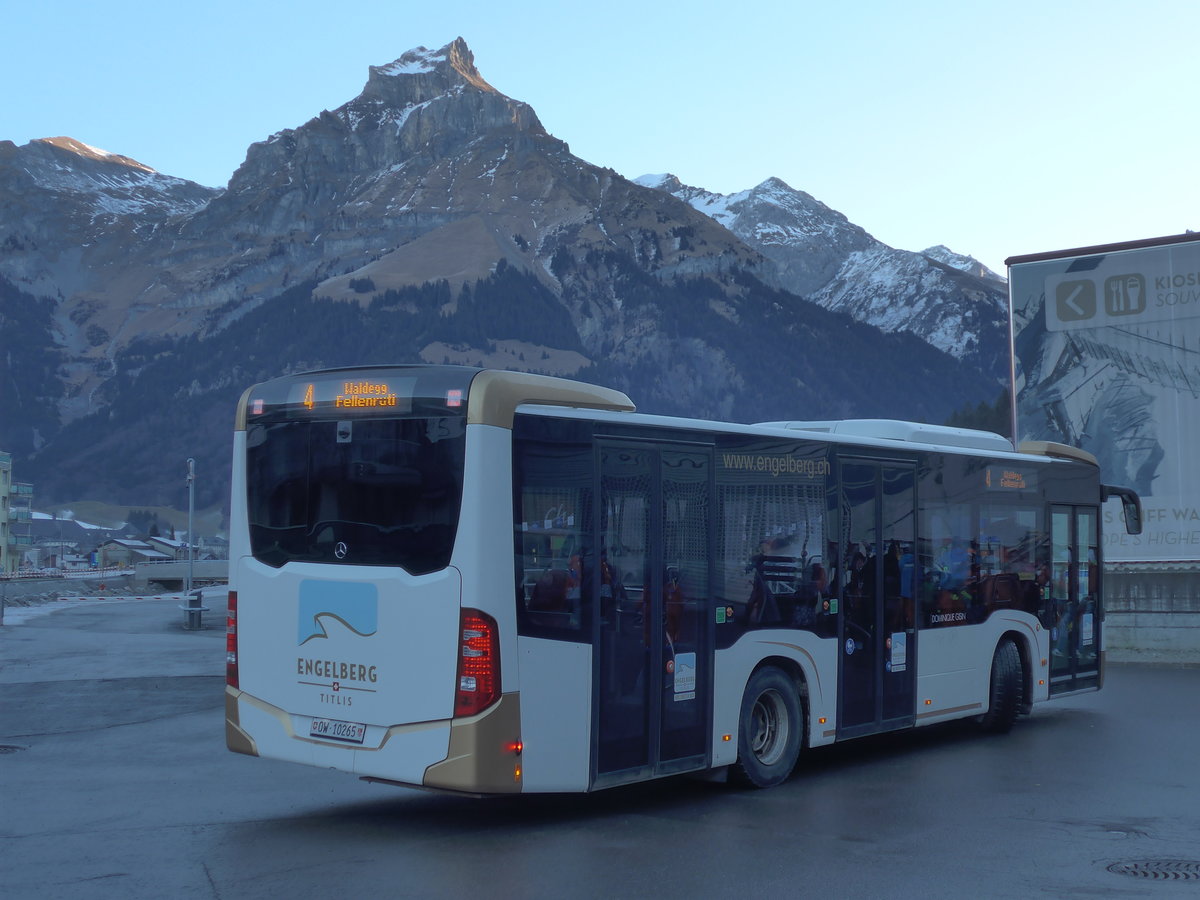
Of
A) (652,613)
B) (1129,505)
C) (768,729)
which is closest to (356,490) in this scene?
(652,613)

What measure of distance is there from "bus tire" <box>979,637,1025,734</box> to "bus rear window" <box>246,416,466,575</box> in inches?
285

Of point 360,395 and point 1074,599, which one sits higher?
point 360,395

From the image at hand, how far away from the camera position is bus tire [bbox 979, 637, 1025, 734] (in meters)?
13.6

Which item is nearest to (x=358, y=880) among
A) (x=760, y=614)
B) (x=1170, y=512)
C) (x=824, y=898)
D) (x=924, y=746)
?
(x=824, y=898)

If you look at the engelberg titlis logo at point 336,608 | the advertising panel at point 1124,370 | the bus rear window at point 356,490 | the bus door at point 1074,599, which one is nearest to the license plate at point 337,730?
the engelberg titlis logo at point 336,608

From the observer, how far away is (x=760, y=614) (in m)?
10.3

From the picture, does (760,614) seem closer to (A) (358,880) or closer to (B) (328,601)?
(B) (328,601)

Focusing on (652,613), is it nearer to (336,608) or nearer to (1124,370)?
(336,608)

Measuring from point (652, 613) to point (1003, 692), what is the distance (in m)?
5.75

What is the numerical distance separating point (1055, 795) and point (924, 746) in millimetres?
2970

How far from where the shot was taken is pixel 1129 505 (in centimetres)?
1650

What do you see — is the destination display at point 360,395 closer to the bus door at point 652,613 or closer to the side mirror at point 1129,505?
the bus door at point 652,613

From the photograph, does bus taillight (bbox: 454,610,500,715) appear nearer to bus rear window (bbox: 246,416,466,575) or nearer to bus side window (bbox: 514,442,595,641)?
bus side window (bbox: 514,442,595,641)

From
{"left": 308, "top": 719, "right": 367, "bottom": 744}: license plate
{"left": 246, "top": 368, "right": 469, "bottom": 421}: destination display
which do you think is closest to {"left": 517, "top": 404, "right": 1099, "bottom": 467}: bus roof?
{"left": 246, "top": 368, "right": 469, "bottom": 421}: destination display
